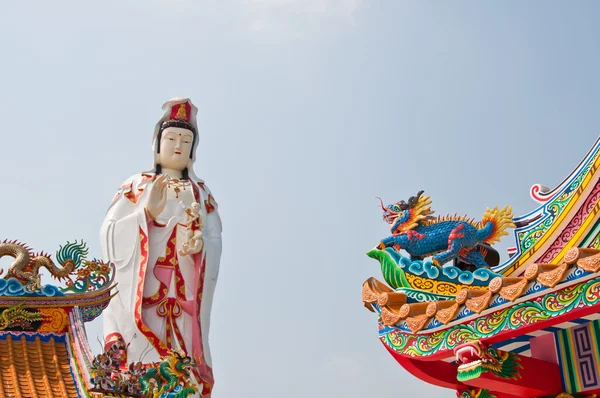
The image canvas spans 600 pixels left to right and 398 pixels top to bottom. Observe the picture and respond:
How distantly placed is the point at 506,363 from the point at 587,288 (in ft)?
2.37

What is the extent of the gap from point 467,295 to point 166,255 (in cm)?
669

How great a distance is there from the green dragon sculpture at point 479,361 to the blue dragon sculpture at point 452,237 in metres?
1.07

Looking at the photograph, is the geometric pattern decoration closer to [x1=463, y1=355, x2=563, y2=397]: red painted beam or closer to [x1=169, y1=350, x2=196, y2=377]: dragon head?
[x1=463, y1=355, x2=563, y2=397]: red painted beam

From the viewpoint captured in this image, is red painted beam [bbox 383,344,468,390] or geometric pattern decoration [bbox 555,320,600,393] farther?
red painted beam [bbox 383,344,468,390]

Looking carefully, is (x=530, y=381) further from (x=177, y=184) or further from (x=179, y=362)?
(x=177, y=184)

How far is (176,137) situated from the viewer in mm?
10789

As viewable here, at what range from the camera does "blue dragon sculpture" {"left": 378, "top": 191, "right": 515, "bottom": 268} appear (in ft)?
16.4

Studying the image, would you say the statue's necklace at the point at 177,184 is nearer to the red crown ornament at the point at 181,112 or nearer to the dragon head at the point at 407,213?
the red crown ornament at the point at 181,112

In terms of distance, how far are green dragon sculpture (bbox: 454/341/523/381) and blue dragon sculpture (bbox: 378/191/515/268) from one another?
1.07 metres

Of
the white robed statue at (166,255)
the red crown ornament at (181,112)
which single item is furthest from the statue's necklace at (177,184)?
the red crown ornament at (181,112)

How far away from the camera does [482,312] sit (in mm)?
3777

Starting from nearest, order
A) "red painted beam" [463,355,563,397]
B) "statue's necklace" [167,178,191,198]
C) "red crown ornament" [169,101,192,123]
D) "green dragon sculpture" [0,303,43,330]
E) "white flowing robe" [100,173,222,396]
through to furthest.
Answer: "red painted beam" [463,355,563,397] → "green dragon sculpture" [0,303,43,330] → "white flowing robe" [100,173,222,396] → "statue's necklace" [167,178,191,198] → "red crown ornament" [169,101,192,123]

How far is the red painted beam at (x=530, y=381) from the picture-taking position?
12.8 feet

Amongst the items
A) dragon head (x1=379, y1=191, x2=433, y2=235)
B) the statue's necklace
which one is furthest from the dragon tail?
the statue's necklace
